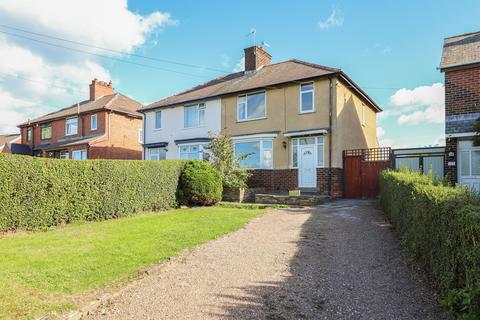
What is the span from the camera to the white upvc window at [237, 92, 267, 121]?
1942 cm

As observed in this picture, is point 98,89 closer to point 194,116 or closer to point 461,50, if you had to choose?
point 194,116

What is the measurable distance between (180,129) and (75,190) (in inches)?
512

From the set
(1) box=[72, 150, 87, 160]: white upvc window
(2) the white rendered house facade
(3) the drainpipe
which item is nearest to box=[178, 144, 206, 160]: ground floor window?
(2) the white rendered house facade

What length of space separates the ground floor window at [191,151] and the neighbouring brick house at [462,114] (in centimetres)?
1319

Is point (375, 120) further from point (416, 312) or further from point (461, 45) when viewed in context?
point (416, 312)

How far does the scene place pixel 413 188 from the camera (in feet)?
19.2

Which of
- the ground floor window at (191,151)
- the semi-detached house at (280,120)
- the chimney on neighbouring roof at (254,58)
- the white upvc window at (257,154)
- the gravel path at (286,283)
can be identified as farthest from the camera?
the chimney on neighbouring roof at (254,58)

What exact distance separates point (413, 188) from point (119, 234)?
670cm

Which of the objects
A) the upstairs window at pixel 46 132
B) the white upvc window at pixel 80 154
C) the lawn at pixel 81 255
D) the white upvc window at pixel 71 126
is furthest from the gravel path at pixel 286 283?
the upstairs window at pixel 46 132

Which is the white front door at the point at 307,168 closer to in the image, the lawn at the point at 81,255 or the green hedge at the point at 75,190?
the green hedge at the point at 75,190

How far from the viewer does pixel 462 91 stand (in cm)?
1351

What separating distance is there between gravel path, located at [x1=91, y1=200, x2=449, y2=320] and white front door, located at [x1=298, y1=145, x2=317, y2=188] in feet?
29.8

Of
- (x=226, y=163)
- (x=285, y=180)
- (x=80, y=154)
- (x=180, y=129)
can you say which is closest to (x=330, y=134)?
(x=285, y=180)

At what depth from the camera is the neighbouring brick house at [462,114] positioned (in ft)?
43.4
